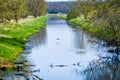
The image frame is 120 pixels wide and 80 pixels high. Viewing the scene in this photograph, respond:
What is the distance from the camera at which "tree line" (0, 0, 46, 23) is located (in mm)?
44156

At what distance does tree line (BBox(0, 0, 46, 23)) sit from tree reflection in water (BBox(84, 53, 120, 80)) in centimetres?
1224

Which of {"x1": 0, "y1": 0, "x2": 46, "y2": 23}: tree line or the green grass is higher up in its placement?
{"x1": 0, "y1": 0, "x2": 46, "y2": 23}: tree line

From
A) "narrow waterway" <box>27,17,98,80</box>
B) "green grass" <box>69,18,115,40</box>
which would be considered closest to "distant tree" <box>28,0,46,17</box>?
"green grass" <box>69,18,115,40</box>

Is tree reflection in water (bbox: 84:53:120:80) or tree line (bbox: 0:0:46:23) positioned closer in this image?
tree reflection in water (bbox: 84:53:120:80)

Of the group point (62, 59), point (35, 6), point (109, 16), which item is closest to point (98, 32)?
point (109, 16)

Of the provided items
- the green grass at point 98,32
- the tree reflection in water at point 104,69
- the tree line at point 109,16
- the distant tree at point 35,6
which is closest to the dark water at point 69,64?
the tree reflection in water at point 104,69

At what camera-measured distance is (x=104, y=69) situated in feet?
125

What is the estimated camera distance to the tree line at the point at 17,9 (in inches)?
1738

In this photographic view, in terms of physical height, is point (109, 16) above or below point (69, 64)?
above

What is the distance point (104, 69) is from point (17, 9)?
157 feet

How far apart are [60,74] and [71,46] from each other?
68.5 ft

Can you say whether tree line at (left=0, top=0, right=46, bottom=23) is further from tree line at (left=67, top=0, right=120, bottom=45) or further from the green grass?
the green grass

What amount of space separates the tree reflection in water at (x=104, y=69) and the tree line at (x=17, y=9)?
12.2 meters

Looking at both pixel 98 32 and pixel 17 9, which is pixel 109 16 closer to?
pixel 98 32
